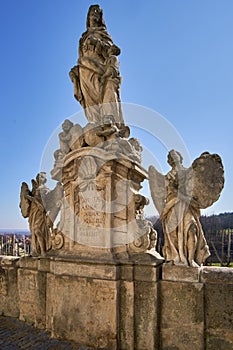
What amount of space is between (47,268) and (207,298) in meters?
2.92

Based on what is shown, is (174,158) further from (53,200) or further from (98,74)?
(53,200)

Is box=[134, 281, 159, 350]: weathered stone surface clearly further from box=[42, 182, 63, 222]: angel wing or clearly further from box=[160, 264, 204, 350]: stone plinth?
box=[42, 182, 63, 222]: angel wing

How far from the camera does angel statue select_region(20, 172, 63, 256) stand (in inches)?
213

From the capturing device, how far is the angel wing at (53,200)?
546 centimetres

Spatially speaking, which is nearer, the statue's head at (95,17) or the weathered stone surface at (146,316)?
the weathered stone surface at (146,316)

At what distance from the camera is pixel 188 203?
13.2 ft

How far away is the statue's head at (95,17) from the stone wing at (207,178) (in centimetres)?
360

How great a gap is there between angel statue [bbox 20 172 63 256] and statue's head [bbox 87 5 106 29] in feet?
10.8

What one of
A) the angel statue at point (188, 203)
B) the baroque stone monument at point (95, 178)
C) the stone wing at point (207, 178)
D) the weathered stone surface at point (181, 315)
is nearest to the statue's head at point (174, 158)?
the angel statue at point (188, 203)

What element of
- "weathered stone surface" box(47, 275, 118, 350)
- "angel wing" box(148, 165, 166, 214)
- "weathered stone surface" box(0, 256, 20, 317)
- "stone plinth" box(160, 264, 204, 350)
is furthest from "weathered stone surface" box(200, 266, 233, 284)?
"weathered stone surface" box(0, 256, 20, 317)

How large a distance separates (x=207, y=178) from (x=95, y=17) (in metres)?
4.02

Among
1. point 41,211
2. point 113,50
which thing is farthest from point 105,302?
point 113,50

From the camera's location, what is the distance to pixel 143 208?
4801 millimetres

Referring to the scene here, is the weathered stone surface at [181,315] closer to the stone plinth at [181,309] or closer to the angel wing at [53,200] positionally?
the stone plinth at [181,309]
